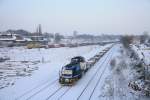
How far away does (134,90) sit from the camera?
19109 mm

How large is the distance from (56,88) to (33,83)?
3.23 m

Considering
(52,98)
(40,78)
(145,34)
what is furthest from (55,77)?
(145,34)

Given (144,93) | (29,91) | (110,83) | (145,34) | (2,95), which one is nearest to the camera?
(144,93)

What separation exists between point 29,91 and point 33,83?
3469 mm

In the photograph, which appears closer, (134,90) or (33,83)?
(134,90)

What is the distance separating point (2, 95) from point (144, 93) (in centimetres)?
1145

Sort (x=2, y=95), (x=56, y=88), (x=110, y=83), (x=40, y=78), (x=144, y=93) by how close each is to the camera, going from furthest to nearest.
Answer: (x=40, y=78)
(x=110, y=83)
(x=56, y=88)
(x=2, y=95)
(x=144, y=93)

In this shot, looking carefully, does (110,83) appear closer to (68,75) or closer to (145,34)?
(68,75)

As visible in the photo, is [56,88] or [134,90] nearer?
[134,90]

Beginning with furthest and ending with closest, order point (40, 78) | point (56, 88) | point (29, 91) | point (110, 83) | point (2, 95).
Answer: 1. point (40, 78)
2. point (110, 83)
3. point (56, 88)
4. point (29, 91)
5. point (2, 95)

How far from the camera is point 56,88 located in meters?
22.0

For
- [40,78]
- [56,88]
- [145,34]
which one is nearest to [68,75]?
[56,88]

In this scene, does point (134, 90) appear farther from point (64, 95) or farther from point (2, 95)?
point (2, 95)

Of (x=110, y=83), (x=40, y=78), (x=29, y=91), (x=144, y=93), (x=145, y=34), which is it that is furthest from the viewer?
(x=145, y=34)
